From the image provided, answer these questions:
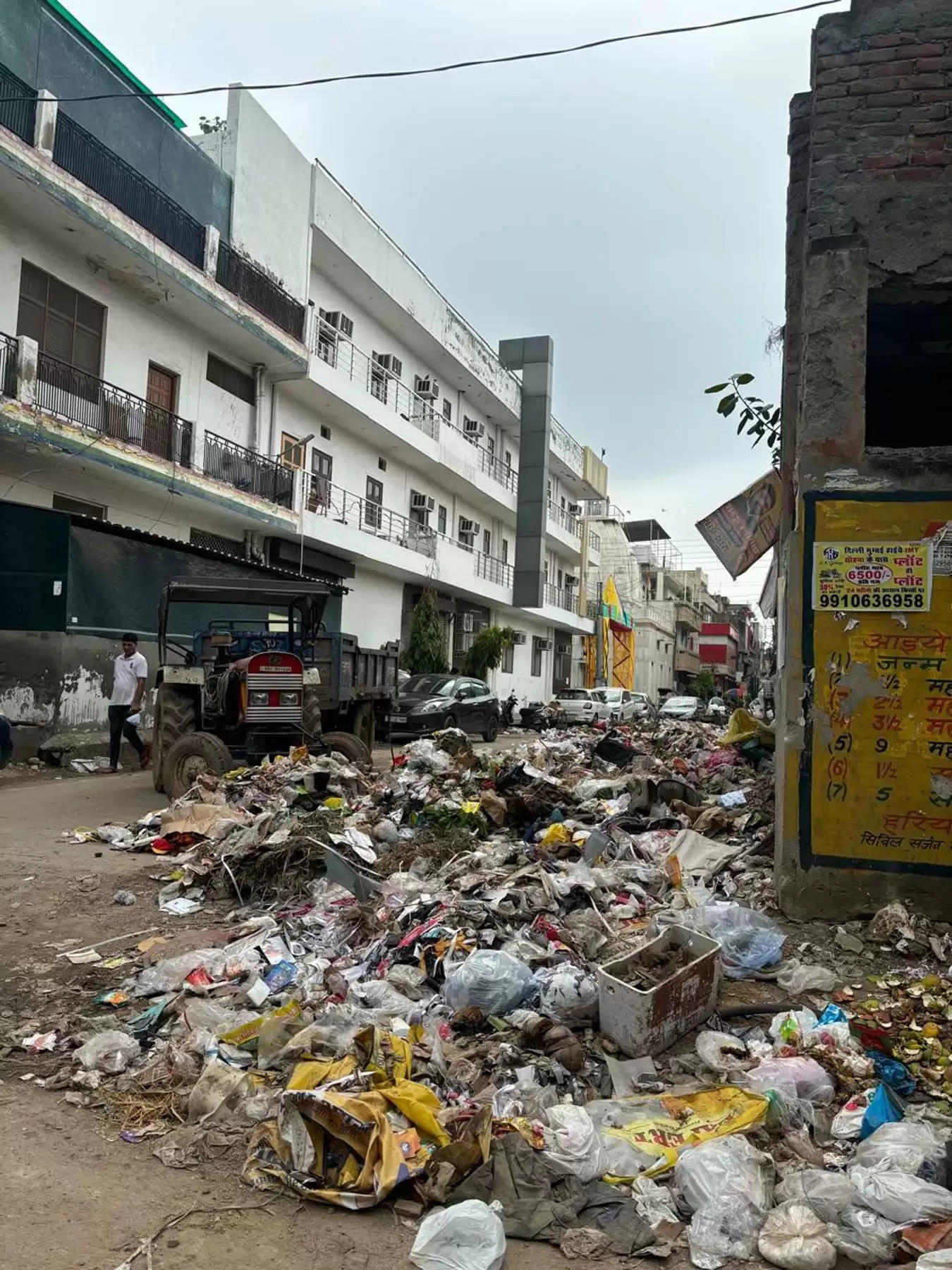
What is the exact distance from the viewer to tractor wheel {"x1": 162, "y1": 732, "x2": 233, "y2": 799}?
9281mm

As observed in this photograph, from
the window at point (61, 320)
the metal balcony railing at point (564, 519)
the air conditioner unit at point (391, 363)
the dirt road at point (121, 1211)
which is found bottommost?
Answer: the dirt road at point (121, 1211)

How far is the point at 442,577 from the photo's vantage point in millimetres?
26328

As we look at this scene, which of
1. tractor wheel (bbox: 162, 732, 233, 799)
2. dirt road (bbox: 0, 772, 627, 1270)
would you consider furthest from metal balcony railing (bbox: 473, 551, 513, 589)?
dirt road (bbox: 0, 772, 627, 1270)

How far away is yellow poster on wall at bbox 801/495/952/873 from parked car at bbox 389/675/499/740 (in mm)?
11516

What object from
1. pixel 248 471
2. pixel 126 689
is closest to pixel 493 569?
pixel 248 471

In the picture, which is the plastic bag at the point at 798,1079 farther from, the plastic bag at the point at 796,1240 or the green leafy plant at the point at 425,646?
the green leafy plant at the point at 425,646

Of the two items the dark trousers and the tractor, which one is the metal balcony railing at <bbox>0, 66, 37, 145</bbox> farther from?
the dark trousers

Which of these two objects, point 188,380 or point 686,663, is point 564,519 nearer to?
point 188,380

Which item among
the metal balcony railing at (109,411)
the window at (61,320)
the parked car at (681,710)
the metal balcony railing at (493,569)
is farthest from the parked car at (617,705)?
the window at (61,320)

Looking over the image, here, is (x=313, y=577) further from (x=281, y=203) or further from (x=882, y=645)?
(x=882, y=645)

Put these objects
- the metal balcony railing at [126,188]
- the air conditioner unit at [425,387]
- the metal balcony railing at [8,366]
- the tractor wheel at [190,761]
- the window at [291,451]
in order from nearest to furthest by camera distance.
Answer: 1. the tractor wheel at [190,761]
2. the metal balcony railing at [8,366]
3. the metal balcony railing at [126,188]
4. the window at [291,451]
5. the air conditioner unit at [425,387]

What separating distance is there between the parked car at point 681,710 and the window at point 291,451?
51.6ft

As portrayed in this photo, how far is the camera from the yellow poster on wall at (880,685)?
4.82 meters

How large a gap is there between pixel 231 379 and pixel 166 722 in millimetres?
11657
